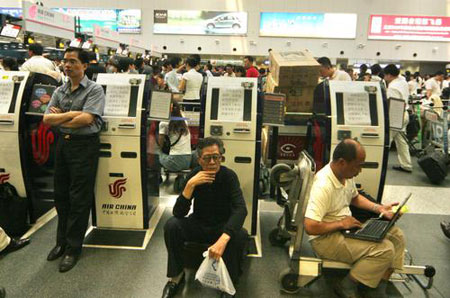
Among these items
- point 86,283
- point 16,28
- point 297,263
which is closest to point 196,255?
point 297,263

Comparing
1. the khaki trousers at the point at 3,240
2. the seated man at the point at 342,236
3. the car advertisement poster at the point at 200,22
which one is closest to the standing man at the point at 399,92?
the seated man at the point at 342,236

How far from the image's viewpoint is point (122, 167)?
3018mm

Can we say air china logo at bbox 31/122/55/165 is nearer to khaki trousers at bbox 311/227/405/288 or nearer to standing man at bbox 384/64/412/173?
khaki trousers at bbox 311/227/405/288

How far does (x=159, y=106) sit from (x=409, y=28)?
1459 centimetres

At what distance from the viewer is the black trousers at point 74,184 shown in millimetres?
2639

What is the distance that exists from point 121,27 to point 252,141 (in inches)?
570

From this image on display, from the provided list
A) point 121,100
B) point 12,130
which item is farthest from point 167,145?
point 12,130

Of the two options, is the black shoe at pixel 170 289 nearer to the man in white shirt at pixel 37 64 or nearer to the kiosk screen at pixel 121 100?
the kiosk screen at pixel 121 100

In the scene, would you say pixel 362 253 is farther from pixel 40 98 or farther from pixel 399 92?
pixel 399 92

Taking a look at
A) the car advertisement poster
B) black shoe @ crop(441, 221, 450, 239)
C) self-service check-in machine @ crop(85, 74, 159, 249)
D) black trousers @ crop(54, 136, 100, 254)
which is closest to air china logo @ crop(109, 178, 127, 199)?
self-service check-in machine @ crop(85, 74, 159, 249)

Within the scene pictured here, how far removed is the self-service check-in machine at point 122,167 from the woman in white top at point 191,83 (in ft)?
9.82

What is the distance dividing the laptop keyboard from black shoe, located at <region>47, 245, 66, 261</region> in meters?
2.27

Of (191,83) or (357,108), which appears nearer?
(357,108)

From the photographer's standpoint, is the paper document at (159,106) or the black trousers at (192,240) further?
the paper document at (159,106)
